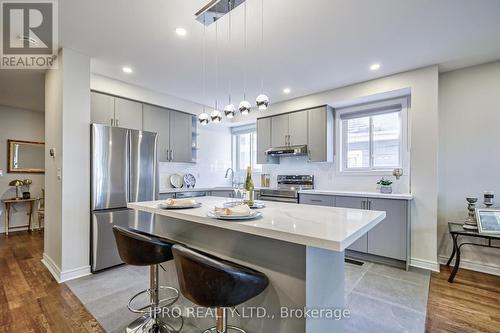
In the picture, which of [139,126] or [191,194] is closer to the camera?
[139,126]

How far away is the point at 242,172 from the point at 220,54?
3316 millimetres

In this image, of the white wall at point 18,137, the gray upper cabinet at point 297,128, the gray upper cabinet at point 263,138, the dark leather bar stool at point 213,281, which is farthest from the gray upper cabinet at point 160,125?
the white wall at point 18,137

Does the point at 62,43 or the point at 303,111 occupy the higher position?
the point at 62,43

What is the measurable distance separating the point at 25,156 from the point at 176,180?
12.1 feet

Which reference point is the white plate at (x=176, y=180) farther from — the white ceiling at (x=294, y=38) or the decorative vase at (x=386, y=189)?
the decorative vase at (x=386, y=189)

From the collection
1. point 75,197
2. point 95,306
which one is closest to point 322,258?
point 95,306

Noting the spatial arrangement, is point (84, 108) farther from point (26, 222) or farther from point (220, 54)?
point (26, 222)

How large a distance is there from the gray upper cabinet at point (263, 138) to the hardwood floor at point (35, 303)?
359 cm

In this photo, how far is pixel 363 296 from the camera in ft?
7.82

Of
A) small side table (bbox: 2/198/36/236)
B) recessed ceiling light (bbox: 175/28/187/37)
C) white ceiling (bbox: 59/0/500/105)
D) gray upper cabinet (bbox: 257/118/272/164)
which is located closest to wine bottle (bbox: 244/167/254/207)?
white ceiling (bbox: 59/0/500/105)

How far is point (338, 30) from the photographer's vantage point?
7.72ft

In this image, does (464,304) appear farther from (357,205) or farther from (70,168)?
(70,168)

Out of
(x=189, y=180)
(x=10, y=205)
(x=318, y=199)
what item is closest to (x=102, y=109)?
(x=189, y=180)

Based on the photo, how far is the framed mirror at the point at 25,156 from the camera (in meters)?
5.04
